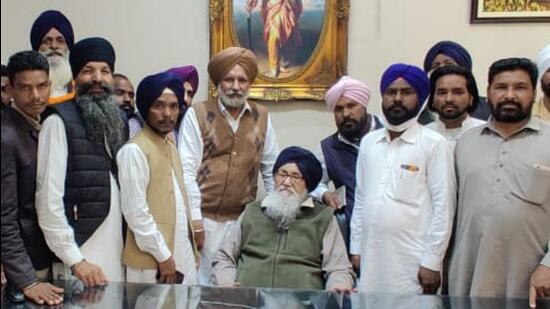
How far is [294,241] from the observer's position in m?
2.63

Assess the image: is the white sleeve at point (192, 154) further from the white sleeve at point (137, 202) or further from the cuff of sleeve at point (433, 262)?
the cuff of sleeve at point (433, 262)

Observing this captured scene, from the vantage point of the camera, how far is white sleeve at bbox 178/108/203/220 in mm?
2885

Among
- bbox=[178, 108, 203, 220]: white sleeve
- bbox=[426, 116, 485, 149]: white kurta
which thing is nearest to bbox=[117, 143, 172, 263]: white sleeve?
bbox=[178, 108, 203, 220]: white sleeve

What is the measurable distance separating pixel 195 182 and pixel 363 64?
147cm

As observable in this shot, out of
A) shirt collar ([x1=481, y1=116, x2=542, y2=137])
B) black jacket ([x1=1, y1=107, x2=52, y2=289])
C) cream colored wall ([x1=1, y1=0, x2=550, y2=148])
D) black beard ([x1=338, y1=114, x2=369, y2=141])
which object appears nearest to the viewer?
black jacket ([x1=1, y1=107, x2=52, y2=289])

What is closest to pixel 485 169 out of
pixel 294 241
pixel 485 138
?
pixel 485 138

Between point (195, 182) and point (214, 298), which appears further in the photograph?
point (195, 182)

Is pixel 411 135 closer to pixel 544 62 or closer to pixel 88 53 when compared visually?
pixel 544 62

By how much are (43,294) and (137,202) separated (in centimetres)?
52

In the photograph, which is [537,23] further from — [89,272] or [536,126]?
[89,272]

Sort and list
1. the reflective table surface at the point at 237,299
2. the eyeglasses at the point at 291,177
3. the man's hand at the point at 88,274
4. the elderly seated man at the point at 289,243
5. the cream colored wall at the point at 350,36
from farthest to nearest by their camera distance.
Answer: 1. the cream colored wall at the point at 350,36
2. the eyeglasses at the point at 291,177
3. the elderly seated man at the point at 289,243
4. the man's hand at the point at 88,274
5. the reflective table surface at the point at 237,299

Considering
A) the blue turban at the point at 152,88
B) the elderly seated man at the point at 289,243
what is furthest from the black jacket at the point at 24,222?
the elderly seated man at the point at 289,243

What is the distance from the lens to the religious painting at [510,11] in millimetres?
3604

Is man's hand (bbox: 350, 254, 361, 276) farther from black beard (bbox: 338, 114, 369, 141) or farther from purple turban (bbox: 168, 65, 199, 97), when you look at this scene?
purple turban (bbox: 168, 65, 199, 97)
